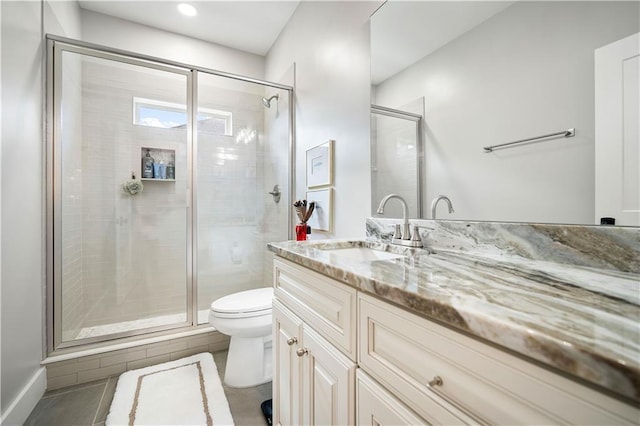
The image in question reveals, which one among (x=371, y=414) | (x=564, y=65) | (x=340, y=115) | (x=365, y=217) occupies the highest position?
(x=340, y=115)

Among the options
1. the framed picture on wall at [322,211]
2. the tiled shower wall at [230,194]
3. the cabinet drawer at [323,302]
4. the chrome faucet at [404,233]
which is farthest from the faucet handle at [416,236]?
the tiled shower wall at [230,194]

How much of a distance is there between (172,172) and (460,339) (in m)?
2.45

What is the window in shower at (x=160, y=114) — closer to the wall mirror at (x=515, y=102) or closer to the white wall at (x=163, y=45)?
the white wall at (x=163, y=45)

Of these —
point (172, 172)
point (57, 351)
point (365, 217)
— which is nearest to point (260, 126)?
point (172, 172)

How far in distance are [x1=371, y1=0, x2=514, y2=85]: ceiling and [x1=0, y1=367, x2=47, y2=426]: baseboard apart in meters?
2.36

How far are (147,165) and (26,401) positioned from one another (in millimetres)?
1623

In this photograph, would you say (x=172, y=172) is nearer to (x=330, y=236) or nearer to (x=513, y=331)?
(x=330, y=236)

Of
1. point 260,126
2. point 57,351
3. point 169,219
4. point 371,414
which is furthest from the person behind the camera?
point 260,126

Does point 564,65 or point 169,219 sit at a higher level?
point 564,65

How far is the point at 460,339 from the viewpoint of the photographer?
18.4 inches

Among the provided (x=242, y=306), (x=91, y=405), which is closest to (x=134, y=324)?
(x=91, y=405)

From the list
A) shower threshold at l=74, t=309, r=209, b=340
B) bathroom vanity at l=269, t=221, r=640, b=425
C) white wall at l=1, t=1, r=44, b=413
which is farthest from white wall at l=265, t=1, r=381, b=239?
white wall at l=1, t=1, r=44, b=413

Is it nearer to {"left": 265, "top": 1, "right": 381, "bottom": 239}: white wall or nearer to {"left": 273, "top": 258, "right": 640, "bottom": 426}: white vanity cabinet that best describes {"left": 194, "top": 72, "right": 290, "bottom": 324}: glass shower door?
{"left": 265, "top": 1, "right": 381, "bottom": 239}: white wall

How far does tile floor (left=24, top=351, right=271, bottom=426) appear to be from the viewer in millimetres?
1425
